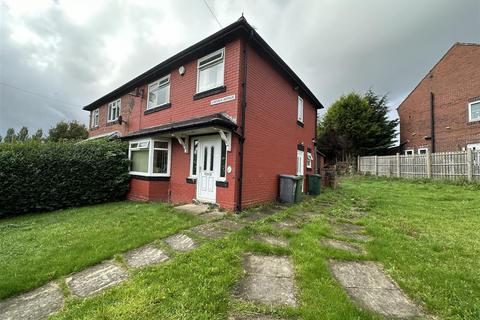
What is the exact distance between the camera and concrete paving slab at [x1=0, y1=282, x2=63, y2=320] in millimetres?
2725

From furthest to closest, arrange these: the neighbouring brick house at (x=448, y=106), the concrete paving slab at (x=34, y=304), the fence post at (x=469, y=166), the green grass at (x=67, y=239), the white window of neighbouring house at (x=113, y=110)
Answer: the neighbouring brick house at (x=448, y=106) < the white window of neighbouring house at (x=113, y=110) < the fence post at (x=469, y=166) < the green grass at (x=67, y=239) < the concrete paving slab at (x=34, y=304)

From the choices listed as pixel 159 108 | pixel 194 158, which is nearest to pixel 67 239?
pixel 194 158

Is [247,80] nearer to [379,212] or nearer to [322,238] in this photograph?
[322,238]

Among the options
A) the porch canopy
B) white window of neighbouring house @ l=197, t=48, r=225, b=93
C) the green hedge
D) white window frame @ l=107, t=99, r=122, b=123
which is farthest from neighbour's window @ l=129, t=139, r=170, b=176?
white window frame @ l=107, t=99, r=122, b=123

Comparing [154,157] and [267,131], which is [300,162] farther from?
[154,157]

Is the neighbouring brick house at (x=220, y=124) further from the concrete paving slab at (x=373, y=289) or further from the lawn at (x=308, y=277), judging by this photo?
the concrete paving slab at (x=373, y=289)

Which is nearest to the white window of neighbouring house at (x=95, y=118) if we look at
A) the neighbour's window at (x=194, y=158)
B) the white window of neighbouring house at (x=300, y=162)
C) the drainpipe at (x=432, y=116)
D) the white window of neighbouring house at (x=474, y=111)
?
the neighbour's window at (x=194, y=158)

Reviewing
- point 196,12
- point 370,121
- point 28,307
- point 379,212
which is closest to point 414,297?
point 28,307

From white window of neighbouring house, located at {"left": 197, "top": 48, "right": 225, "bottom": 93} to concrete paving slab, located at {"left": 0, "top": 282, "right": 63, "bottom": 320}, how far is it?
268 inches

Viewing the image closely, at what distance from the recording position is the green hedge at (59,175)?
335 inches

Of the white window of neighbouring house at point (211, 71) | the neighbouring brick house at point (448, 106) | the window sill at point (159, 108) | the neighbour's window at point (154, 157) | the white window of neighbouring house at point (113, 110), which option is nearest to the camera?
the white window of neighbouring house at point (211, 71)

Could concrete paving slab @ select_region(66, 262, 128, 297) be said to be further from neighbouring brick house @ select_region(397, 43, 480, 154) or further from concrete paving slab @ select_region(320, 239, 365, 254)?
neighbouring brick house @ select_region(397, 43, 480, 154)

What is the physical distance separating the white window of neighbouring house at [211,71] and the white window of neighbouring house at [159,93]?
2.25 m

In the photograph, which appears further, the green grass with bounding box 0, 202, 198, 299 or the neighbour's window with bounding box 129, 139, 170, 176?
the neighbour's window with bounding box 129, 139, 170, 176
